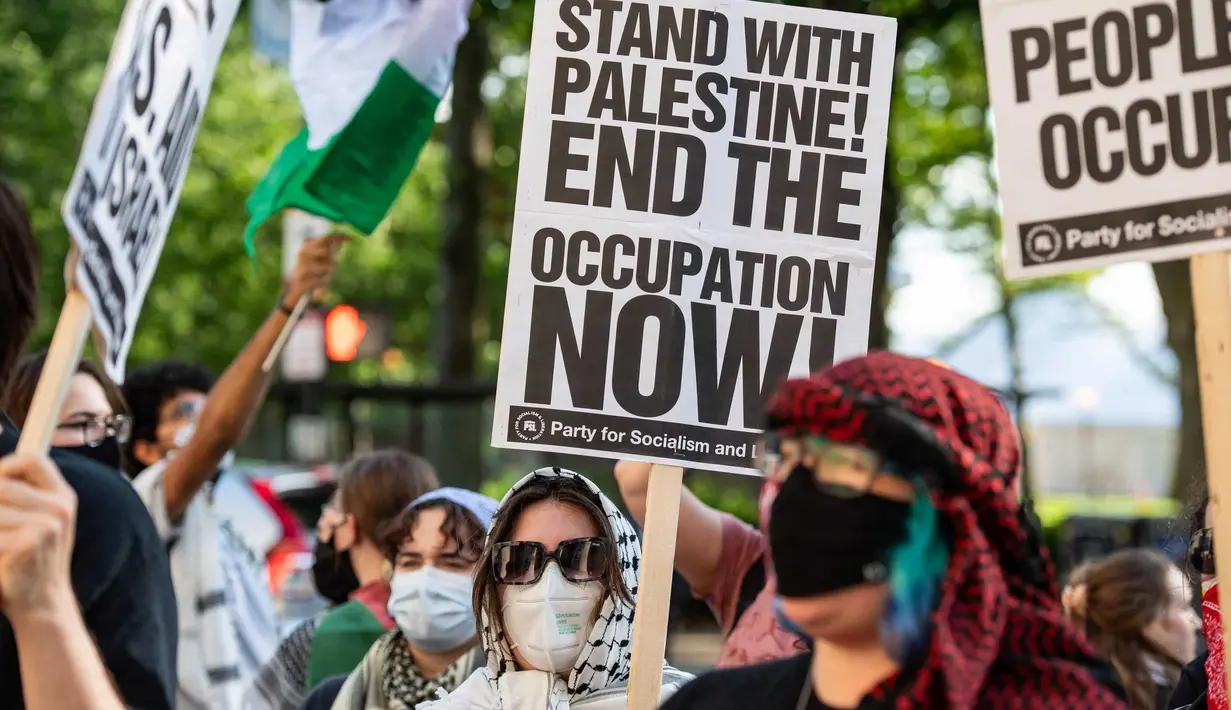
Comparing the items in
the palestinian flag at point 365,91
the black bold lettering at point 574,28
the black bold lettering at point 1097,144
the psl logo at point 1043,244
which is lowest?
the psl logo at point 1043,244

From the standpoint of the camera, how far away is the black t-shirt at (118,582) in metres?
2.85

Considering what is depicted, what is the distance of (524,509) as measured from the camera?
360 centimetres

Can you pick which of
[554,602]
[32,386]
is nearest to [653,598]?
[554,602]

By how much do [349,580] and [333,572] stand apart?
0.07m

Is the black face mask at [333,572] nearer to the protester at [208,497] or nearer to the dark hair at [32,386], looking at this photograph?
the protester at [208,497]

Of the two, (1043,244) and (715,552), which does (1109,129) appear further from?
(715,552)

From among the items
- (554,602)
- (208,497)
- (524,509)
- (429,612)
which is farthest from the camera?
(208,497)

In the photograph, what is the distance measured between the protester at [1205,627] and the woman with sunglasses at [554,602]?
116cm

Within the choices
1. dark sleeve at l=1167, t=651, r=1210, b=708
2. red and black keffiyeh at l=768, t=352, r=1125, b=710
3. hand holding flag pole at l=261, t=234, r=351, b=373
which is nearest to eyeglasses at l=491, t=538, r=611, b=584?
red and black keffiyeh at l=768, t=352, r=1125, b=710

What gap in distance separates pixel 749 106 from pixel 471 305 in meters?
11.8

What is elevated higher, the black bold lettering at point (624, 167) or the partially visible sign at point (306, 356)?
the partially visible sign at point (306, 356)

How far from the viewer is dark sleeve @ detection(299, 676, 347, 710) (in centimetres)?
433

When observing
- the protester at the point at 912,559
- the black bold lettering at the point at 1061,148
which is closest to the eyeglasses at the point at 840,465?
the protester at the point at 912,559

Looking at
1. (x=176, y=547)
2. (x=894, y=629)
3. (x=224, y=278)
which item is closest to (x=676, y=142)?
(x=894, y=629)
